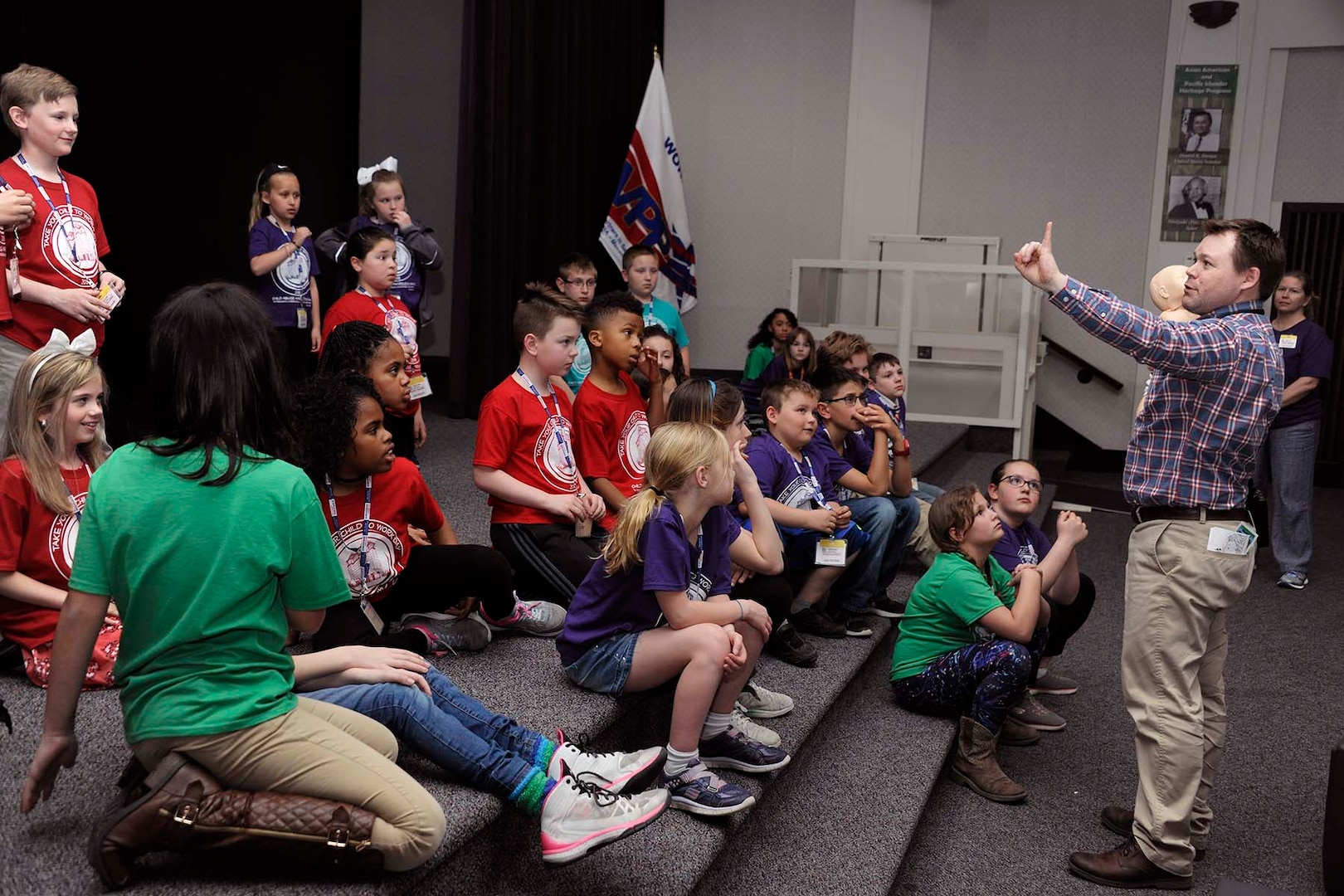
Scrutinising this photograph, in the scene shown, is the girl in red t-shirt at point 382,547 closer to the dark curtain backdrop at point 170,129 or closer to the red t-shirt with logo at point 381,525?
the red t-shirt with logo at point 381,525

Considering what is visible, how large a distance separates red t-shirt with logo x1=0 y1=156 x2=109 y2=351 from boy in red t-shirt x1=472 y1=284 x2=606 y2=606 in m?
1.04

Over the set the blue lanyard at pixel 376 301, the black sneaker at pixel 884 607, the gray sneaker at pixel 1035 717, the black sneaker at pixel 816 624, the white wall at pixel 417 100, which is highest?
the white wall at pixel 417 100

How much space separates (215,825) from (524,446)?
150 cm

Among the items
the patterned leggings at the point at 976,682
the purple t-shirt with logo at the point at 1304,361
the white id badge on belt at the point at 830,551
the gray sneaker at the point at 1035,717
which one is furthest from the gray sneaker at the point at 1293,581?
the white id badge on belt at the point at 830,551

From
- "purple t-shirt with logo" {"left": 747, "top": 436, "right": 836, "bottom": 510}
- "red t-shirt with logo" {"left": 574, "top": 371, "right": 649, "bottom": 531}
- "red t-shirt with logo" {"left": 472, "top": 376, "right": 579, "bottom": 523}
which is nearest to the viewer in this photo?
"red t-shirt with logo" {"left": 472, "top": 376, "right": 579, "bottom": 523}

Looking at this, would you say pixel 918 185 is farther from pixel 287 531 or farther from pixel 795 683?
pixel 287 531

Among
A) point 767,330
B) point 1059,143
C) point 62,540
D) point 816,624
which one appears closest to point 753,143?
point 1059,143

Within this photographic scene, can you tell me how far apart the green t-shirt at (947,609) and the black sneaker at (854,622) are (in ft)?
0.89

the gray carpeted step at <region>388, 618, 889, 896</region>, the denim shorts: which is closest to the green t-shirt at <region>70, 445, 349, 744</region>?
the gray carpeted step at <region>388, 618, 889, 896</region>

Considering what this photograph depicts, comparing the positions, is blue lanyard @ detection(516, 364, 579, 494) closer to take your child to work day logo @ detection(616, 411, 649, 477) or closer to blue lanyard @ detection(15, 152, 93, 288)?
take your child to work day logo @ detection(616, 411, 649, 477)

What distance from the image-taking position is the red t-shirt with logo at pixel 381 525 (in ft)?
→ 8.04

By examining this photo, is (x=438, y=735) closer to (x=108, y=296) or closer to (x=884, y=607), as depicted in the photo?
(x=108, y=296)

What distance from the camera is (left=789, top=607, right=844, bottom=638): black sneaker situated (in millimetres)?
3557

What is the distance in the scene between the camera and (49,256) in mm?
2920
